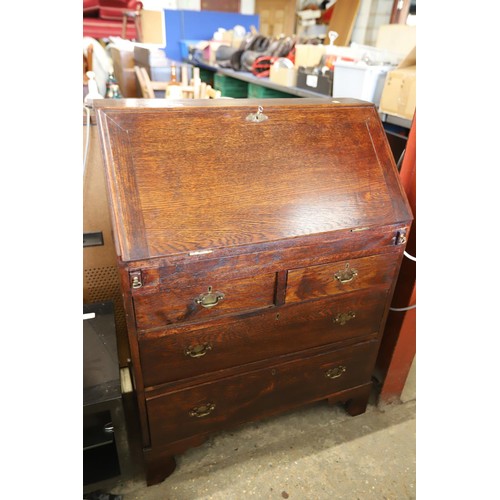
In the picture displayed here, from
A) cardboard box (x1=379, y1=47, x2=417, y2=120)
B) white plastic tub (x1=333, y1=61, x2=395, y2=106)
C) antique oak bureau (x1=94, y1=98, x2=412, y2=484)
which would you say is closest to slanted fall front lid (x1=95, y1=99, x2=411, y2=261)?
antique oak bureau (x1=94, y1=98, x2=412, y2=484)

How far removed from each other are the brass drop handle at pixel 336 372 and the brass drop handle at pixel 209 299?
0.67 meters

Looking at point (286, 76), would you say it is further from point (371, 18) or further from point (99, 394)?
point (371, 18)

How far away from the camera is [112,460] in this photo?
1.39 metres

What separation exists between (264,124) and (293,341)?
76 centimetres

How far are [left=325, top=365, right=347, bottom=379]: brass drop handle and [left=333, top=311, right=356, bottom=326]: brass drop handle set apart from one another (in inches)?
9.3

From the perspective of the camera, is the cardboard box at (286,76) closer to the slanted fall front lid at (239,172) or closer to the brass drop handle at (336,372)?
the slanted fall front lid at (239,172)

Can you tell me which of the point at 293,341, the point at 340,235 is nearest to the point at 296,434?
the point at 293,341

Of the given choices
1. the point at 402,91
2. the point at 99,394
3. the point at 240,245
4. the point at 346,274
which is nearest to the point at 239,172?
the point at 240,245

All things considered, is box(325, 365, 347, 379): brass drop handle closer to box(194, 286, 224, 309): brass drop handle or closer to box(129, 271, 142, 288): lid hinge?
box(194, 286, 224, 309): brass drop handle

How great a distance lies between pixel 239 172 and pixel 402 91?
2.96ft

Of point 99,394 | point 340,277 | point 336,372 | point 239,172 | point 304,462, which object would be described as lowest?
point 304,462

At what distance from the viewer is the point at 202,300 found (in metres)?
1.15

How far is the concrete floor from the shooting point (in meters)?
1.46
